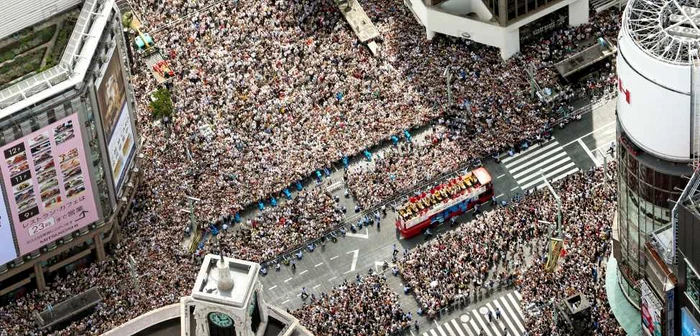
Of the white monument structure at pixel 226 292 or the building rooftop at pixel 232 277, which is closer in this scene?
the white monument structure at pixel 226 292

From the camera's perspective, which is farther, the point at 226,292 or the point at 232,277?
the point at 232,277

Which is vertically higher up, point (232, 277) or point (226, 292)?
point (232, 277)

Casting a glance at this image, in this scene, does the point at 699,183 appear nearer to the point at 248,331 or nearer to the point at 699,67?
the point at 699,67

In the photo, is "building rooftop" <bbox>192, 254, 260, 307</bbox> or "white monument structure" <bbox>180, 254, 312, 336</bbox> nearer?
"white monument structure" <bbox>180, 254, 312, 336</bbox>

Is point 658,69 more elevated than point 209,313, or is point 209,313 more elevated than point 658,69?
point 658,69

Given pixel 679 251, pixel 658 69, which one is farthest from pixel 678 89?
pixel 679 251

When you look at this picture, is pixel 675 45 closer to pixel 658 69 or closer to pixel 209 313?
pixel 658 69

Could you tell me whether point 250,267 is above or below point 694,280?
above

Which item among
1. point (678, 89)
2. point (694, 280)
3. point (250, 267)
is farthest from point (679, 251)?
point (250, 267)

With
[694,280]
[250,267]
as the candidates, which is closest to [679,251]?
[694,280]

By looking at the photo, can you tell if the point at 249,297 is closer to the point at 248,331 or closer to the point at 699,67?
the point at 248,331
